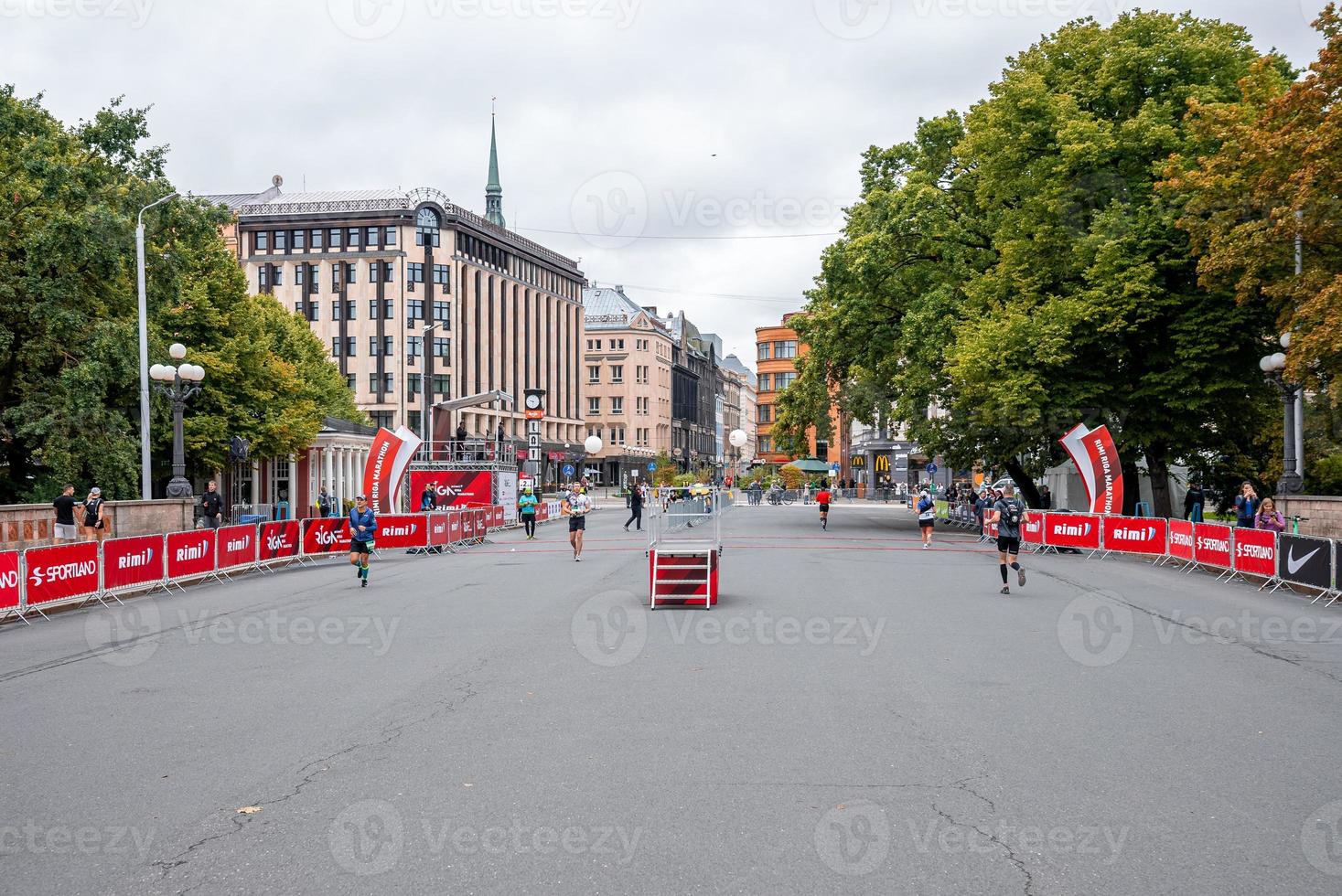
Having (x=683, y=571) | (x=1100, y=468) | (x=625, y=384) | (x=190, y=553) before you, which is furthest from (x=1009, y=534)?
(x=625, y=384)

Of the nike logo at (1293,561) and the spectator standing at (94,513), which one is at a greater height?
the spectator standing at (94,513)

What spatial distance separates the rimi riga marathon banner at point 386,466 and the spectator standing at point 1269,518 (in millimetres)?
20319

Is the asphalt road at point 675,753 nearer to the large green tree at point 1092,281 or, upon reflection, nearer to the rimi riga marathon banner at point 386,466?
the rimi riga marathon banner at point 386,466

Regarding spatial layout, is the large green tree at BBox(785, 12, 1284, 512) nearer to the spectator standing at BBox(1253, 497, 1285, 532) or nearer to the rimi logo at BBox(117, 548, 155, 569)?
the spectator standing at BBox(1253, 497, 1285, 532)

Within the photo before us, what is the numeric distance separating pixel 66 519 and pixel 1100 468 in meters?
23.3

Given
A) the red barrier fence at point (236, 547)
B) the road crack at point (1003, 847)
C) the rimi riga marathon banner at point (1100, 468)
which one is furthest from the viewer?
the rimi riga marathon banner at point (1100, 468)

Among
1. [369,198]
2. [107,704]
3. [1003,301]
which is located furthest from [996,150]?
[369,198]

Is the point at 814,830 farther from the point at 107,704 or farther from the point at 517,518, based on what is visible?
the point at 517,518

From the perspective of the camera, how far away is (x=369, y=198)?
90688mm

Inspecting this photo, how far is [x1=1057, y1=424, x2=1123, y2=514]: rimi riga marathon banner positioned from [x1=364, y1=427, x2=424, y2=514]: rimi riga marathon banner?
692 inches

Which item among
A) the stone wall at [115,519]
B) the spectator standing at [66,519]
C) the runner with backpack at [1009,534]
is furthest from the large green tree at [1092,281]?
the spectator standing at [66,519]

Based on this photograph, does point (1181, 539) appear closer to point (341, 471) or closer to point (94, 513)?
point (94, 513)

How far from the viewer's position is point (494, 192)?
134500 millimetres

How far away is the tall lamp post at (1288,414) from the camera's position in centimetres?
2292
